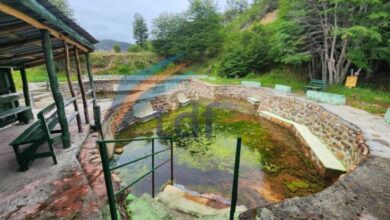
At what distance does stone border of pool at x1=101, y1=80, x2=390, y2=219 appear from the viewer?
207cm

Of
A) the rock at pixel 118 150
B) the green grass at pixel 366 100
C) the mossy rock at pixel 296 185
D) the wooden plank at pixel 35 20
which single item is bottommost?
the mossy rock at pixel 296 185

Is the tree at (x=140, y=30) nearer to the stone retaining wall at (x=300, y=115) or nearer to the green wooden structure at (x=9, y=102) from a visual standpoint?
the stone retaining wall at (x=300, y=115)

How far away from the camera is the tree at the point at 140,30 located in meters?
32.2

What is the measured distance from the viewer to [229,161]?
5.18 meters

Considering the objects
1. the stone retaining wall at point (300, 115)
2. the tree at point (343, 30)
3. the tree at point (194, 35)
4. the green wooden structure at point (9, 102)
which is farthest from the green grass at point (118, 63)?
the tree at point (343, 30)

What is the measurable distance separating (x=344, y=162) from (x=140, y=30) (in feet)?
113

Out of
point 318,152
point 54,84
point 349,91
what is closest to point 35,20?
point 54,84

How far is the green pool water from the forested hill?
17.6 feet

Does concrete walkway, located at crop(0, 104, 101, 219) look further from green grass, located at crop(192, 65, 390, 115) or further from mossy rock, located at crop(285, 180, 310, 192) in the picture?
green grass, located at crop(192, 65, 390, 115)

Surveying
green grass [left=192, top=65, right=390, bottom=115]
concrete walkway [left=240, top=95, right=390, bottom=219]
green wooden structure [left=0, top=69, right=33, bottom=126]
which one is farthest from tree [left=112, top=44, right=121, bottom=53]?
concrete walkway [left=240, top=95, right=390, bottom=219]

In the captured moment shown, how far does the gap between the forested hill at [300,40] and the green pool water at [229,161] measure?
5364mm

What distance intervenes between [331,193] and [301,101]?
6.62 metres

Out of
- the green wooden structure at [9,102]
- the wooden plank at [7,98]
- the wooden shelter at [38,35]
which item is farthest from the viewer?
the green wooden structure at [9,102]

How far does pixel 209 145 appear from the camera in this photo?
6.18 meters
